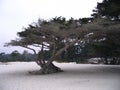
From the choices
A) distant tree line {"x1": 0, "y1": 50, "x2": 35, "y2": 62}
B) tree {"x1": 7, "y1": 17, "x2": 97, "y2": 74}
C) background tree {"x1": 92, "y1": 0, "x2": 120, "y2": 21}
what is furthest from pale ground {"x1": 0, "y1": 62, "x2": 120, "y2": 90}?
distant tree line {"x1": 0, "y1": 50, "x2": 35, "y2": 62}

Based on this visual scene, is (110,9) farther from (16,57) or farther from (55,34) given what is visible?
(16,57)

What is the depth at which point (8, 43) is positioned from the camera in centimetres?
1542

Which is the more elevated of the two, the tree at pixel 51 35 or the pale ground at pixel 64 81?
the tree at pixel 51 35

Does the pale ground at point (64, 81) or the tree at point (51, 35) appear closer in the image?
the pale ground at point (64, 81)

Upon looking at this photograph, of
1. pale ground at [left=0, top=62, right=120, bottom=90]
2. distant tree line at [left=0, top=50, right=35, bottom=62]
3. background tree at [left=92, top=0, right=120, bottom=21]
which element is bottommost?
pale ground at [left=0, top=62, right=120, bottom=90]

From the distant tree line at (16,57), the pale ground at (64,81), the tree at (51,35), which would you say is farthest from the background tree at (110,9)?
the distant tree line at (16,57)

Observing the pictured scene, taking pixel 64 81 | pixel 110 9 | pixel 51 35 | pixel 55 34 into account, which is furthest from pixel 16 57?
pixel 64 81

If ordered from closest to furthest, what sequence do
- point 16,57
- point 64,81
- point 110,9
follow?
point 64,81 → point 110,9 → point 16,57

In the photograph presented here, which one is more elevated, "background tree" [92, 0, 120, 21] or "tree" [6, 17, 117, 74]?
"background tree" [92, 0, 120, 21]

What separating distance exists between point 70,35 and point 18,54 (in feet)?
93.4

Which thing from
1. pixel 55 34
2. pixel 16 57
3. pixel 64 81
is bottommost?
pixel 64 81

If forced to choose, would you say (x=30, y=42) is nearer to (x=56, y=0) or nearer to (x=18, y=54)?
(x=56, y=0)

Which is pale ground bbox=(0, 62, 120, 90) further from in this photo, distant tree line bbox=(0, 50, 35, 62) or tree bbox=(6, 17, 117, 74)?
distant tree line bbox=(0, 50, 35, 62)

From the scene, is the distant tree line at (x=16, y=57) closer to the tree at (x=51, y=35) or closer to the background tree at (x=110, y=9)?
the tree at (x=51, y=35)
